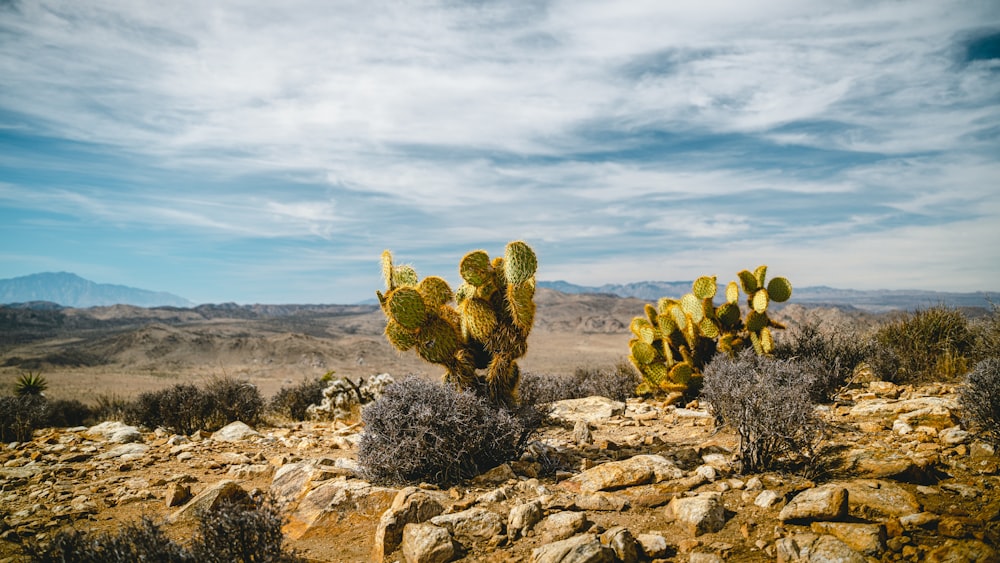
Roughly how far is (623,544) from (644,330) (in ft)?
21.9

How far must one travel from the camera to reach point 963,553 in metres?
3.00

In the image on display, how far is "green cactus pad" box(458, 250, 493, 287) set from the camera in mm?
6433

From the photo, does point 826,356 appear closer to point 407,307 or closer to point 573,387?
point 573,387

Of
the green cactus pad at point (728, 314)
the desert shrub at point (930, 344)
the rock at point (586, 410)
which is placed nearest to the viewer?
the rock at point (586, 410)

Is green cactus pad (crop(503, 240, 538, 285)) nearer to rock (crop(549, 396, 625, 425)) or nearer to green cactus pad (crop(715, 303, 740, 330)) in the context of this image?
rock (crop(549, 396, 625, 425))

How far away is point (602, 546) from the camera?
3439mm

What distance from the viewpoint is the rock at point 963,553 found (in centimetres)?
294

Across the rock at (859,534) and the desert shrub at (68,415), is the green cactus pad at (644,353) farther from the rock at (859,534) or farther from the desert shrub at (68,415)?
the desert shrub at (68,415)

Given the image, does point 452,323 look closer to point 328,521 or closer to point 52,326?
point 328,521

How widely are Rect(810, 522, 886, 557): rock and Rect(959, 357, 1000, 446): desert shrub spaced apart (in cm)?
222

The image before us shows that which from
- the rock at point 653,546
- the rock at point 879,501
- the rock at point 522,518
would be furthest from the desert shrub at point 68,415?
the rock at point 879,501

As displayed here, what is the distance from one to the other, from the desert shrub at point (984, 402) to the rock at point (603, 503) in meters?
3.31

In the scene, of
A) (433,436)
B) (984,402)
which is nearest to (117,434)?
(433,436)

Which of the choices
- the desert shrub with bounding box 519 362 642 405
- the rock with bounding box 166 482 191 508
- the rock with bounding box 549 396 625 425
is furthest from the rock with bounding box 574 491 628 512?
the desert shrub with bounding box 519 362 642 405
